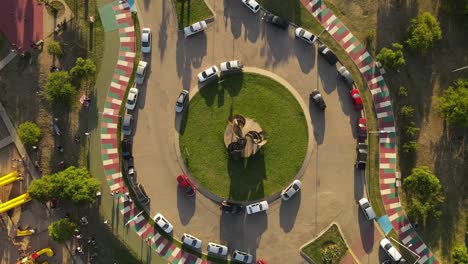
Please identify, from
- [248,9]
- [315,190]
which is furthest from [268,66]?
[315,190]

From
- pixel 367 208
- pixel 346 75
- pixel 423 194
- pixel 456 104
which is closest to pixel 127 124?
pixel 346 75

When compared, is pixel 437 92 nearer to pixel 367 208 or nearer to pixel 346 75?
pixel 346 75

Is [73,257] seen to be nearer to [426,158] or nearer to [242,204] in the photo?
[242,204]

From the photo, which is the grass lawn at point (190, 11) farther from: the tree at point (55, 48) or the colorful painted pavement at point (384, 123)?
the tree at point (55, 48)

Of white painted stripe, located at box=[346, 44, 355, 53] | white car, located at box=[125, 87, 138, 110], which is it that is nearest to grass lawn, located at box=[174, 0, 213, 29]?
white car, located at box=[125, 87, 138, 110]

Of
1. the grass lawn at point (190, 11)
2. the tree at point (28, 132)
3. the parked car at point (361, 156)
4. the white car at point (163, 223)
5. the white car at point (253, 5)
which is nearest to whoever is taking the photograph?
the tree at point (28, 132)

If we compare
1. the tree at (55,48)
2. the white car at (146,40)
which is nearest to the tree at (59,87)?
the tree at (55,48)
